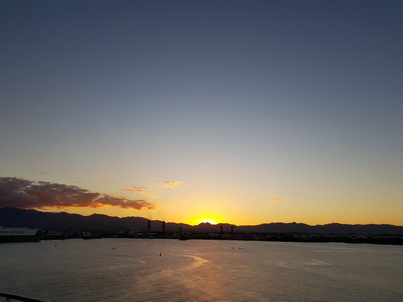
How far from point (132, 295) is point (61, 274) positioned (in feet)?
99.0

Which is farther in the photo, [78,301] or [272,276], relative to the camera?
[272,276]

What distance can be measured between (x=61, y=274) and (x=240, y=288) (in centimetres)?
4006

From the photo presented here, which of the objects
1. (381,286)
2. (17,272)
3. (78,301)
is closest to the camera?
(78,301)

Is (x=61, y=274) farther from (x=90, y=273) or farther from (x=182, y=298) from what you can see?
(x=182, y=298)

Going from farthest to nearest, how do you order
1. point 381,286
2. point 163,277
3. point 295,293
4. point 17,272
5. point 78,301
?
point 17,272 < point 163,277 < point 381,286 < point 295,293 < point 78,301

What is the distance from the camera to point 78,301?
4475 centimetres

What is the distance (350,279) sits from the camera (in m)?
75.6

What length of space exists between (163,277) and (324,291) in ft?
108

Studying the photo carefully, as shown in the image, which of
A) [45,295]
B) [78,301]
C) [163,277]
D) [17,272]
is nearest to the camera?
[78,301]

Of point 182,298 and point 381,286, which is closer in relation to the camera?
point 182,298

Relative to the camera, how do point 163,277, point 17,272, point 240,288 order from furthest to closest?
point 17,272 < point 163,277 < point 240,288

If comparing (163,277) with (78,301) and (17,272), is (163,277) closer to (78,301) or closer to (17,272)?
(78,301)

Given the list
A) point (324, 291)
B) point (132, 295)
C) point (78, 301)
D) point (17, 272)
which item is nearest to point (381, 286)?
point (324, 291)

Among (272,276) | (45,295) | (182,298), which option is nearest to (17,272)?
(45,295)
